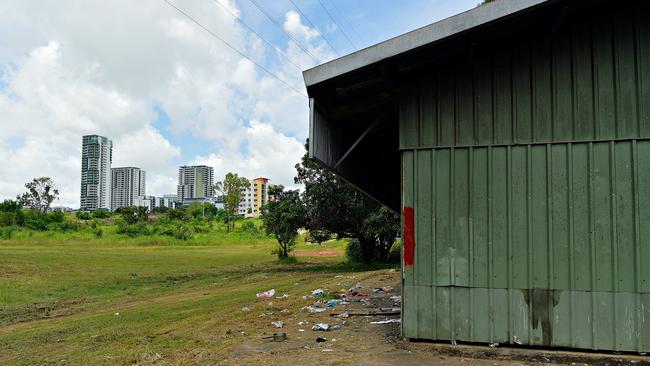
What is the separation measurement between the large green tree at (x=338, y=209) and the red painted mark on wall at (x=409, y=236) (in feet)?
A: 50.8

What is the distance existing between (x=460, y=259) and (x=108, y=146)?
154252mm

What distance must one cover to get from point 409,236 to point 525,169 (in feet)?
5.68

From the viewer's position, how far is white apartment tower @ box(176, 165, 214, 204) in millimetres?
173000

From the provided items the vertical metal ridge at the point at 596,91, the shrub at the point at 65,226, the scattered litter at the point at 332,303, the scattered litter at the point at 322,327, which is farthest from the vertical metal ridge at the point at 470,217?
the shrub at the point at 65,226

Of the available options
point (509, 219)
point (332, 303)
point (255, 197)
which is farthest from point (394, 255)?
point (255, 197)

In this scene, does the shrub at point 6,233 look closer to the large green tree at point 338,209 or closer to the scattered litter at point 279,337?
the large green tree at point 338,209

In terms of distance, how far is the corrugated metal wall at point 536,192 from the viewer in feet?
19.0

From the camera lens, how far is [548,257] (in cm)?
599

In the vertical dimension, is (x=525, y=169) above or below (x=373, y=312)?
above

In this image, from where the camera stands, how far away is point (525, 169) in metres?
6.14

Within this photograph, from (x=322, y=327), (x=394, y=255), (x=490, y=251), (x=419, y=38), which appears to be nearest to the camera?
(x=419, y=38)

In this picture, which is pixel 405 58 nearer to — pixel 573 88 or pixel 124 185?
pixel 573 88

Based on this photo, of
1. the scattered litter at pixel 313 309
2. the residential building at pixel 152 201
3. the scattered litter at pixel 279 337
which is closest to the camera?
the scattered litter at pixel 279 337

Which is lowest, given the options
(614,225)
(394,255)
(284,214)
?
(394,255)
